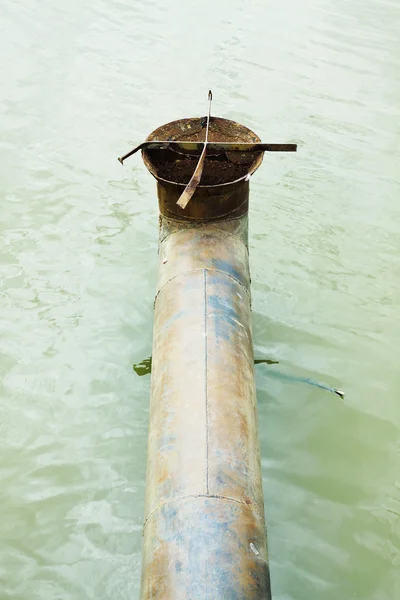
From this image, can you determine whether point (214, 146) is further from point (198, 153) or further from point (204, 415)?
point (204, 415)

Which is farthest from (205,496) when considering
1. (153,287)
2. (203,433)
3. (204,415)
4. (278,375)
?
(153,287)

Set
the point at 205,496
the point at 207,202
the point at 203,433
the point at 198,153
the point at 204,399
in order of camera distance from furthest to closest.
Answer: the point at 198,153 < the point at 207,202 < the point at 204,399 < the point at 203,433 < the point at 205,496

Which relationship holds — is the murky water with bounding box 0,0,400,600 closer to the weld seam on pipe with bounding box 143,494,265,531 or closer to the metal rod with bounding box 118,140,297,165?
the weld seam on pipe with bounding box 143,494,265,531

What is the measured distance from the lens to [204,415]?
3.02m

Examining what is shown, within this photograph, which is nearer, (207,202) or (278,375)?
(207,202)

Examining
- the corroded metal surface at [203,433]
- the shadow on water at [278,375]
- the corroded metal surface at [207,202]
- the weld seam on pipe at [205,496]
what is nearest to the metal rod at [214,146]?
the corroded metal surface at [207,202]

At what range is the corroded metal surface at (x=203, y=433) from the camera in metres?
2.57

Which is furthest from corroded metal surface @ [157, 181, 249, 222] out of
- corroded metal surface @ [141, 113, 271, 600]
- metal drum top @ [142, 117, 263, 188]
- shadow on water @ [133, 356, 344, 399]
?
shadow on water @ [133, 356, 344, 399]

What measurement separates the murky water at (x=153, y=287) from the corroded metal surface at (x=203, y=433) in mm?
1198

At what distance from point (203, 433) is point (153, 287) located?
2.89 m

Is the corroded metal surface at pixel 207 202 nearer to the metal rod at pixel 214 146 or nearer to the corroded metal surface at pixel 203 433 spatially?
the corroded metal surface at pixel 203 433

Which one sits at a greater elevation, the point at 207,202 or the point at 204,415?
the point at 207,202

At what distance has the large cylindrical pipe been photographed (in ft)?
8.44

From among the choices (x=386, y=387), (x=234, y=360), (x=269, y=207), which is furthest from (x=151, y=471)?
(x=269, y=207)
